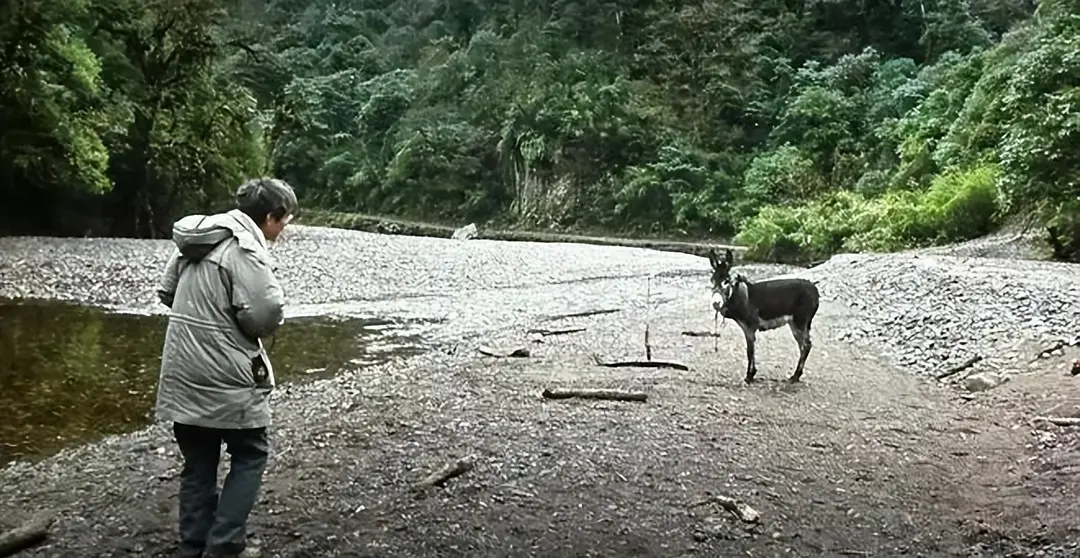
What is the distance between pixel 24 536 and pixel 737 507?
3.23m

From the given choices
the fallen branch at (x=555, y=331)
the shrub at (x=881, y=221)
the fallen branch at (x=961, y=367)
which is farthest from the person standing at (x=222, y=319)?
the shrub at (x=881, y=221)

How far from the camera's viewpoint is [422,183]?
1693 inches

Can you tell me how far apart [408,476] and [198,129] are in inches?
917

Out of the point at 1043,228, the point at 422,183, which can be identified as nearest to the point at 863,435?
the point at 1043,228

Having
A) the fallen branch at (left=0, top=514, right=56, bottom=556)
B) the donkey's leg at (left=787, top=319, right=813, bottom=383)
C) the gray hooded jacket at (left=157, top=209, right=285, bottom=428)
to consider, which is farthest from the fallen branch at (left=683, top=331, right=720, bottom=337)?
the gray hooded jacket at (left=157, top=209, right=285, bottom=428)

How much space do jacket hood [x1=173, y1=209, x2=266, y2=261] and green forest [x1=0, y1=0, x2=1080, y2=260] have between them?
13826mm

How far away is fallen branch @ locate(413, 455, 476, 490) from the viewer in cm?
514

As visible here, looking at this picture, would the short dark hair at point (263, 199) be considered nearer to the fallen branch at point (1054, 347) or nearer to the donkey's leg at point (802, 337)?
the donkey's leg at point (802, 337)

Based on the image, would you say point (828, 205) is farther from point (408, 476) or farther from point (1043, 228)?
point (408, 476)

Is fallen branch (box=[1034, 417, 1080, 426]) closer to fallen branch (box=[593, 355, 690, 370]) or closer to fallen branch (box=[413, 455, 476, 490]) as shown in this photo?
fallen branch (box=[593, 355, 690, 370])

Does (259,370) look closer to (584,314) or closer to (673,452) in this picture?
(673,452)

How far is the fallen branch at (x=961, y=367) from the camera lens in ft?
28.0

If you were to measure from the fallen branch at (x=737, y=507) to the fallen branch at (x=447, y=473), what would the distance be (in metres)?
1.29

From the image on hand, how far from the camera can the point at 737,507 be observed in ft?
15.5
